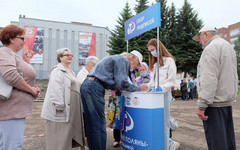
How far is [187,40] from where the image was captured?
2297cm

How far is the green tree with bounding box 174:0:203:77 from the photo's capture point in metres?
22.5

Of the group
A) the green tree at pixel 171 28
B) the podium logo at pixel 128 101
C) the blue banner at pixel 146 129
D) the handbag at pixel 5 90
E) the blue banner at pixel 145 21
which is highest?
the green tree at pixel 171 28

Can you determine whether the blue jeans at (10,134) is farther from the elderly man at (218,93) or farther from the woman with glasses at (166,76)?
the elderly man at (218,93)

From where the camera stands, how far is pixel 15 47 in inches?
83.7

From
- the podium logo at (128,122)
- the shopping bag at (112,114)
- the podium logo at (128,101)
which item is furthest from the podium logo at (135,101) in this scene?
the shopping bag at (112,114)

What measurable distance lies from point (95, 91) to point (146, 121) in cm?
82

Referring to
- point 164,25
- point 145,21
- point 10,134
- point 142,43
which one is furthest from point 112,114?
point 164,25

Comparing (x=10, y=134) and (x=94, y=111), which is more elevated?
(x=94, y=111)

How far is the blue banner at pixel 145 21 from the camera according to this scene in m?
3.04

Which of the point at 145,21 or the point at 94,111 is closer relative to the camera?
the point at 94,111

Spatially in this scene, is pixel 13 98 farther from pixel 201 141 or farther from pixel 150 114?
pixel 201 141

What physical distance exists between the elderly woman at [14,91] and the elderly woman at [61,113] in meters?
0.80

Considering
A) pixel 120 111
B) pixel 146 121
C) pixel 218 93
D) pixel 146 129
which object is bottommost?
pixel 146 129

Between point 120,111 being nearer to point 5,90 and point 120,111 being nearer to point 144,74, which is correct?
point 144,74
